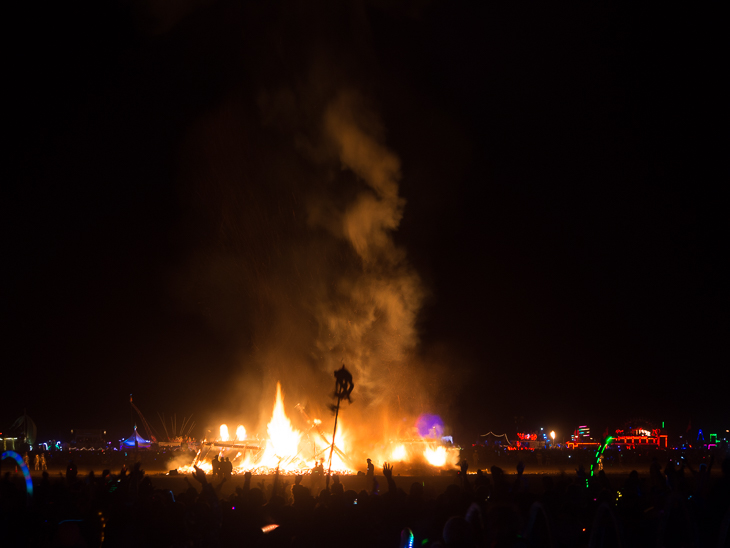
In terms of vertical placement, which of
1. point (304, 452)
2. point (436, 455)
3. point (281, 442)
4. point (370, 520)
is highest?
point (281, 442)

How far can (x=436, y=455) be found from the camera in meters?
35.2

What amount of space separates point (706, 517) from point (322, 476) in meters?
16.5

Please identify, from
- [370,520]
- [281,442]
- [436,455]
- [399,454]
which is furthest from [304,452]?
[370,520]

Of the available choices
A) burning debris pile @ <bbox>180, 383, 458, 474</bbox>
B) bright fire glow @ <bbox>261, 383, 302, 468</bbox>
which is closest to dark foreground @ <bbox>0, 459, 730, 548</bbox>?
burning debris pile @ <bbox>180, 383, 458, 474</bbox>

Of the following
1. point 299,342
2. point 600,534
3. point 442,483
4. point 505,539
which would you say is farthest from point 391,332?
point 505,539

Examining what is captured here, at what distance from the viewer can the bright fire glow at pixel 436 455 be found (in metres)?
34.5

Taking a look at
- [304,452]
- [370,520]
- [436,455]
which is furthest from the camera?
[436,455]

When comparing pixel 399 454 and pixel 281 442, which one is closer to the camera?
pixel 281 442

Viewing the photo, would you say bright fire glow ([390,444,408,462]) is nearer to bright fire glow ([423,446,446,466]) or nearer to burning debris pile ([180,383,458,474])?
burning debris pile ([180,383,458,474])

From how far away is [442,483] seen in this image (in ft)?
76.1

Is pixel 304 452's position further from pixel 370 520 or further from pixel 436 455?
pixel 370 520

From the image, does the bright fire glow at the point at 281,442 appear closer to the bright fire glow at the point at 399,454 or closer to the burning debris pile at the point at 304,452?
the burning debris pile at the point at 304,452

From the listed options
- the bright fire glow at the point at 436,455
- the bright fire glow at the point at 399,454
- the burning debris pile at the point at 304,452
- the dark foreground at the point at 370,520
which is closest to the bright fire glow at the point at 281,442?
the burning debris pile at the point at 304,452

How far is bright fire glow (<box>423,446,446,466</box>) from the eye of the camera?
113ft
